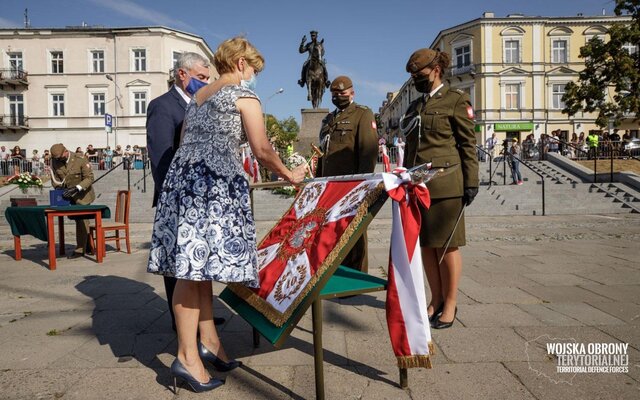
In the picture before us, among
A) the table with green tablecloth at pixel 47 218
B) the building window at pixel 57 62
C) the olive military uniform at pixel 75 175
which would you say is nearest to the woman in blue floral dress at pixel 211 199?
the table with green tablecloth at pixel 47 218

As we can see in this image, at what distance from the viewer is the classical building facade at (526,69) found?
4544 centimetres

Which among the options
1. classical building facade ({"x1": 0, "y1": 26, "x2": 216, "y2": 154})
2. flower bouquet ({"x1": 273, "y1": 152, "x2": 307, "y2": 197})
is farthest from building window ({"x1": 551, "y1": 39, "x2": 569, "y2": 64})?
flower bouquet ({"x1": 273, "y1": 152, "x2": 307, "y2": 197})

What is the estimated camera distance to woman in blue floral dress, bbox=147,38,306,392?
7.59ft

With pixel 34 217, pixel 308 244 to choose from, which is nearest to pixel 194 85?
pixel 308 244

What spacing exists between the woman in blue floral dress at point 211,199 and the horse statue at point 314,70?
611 inches

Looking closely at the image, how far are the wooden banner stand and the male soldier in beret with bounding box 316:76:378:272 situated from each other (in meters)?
1.62

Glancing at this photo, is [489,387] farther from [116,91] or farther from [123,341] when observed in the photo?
[116,91]

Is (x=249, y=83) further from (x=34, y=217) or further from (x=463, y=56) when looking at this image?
(x=463, y=56)

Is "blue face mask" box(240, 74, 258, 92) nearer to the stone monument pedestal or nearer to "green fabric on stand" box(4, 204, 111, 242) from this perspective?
"green fabric on stand" box(4, 204, 111, 242)

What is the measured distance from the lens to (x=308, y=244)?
97.4 inches

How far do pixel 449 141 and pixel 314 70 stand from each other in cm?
1485

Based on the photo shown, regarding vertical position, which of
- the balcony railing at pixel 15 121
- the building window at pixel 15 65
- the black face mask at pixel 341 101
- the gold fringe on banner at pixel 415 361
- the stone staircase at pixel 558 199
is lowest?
the gold fringe on banner at pixel 415 361

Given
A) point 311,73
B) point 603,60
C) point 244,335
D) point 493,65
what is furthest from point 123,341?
point 493,65

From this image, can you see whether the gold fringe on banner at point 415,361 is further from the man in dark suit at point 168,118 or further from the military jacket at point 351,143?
the military jacket at point 351,143
